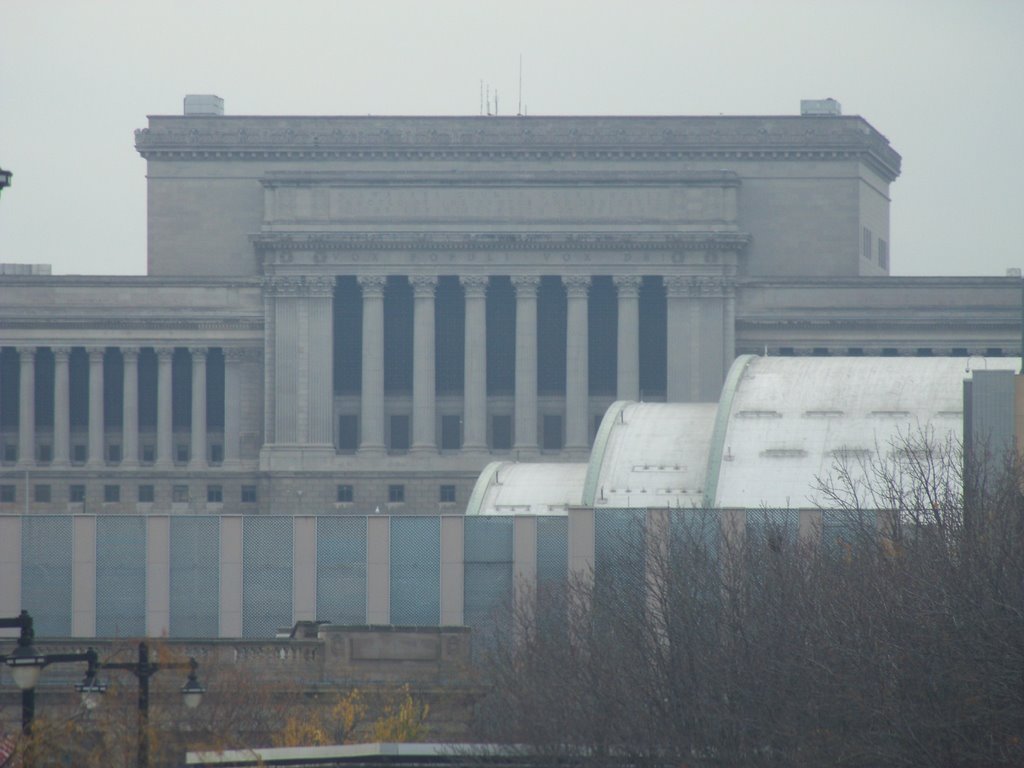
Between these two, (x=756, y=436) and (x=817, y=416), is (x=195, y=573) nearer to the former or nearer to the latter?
(x=756, y=436)

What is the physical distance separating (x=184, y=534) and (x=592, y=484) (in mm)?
26626

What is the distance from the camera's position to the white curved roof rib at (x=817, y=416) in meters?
124

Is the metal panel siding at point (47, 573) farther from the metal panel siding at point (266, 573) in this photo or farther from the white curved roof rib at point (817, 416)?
the white curved roof rib at point (817, 416)

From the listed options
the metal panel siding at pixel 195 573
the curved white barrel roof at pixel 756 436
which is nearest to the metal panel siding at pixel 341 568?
the metal panel siding at pixel 195 573

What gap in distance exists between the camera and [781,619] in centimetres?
7438

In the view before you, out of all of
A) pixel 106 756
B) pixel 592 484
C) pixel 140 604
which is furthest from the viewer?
pixel 592 484

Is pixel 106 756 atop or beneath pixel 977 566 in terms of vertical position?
beneath

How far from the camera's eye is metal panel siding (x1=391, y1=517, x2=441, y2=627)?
107 meters

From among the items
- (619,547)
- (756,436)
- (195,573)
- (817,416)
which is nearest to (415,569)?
(619,547)

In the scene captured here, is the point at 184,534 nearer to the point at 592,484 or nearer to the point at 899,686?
the point at 592,484

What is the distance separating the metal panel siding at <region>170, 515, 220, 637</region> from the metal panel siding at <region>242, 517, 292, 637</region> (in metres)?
1.15

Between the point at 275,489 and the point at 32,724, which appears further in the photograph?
the point at 275,489

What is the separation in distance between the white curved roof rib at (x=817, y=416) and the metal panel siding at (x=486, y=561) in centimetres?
1602

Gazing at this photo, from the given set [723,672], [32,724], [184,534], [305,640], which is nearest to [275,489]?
[184,534]
